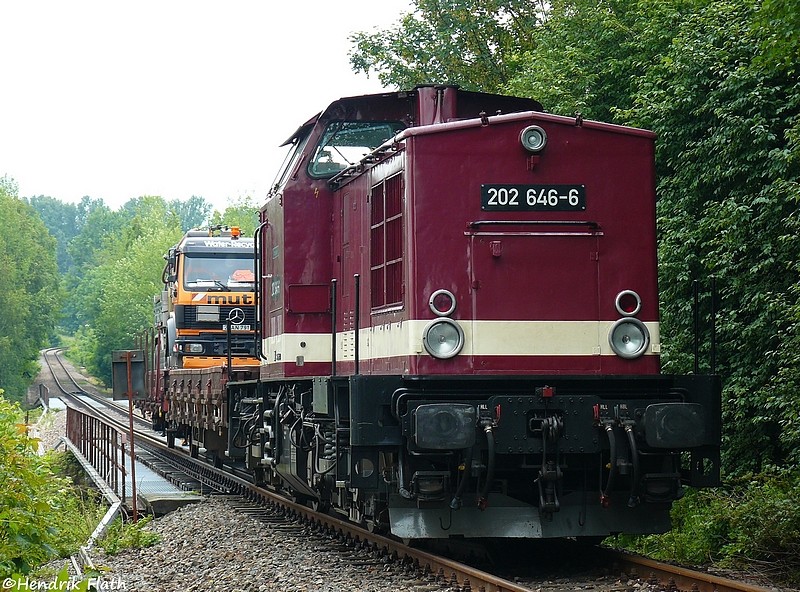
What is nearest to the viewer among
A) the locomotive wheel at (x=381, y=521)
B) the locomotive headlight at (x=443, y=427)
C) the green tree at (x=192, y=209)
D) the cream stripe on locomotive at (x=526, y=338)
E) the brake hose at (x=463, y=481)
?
the locomotive headlight at (x=443, y=427)

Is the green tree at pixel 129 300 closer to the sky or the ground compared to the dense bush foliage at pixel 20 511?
closer to the sky

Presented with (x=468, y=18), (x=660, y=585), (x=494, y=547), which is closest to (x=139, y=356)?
(x=468, y=18)

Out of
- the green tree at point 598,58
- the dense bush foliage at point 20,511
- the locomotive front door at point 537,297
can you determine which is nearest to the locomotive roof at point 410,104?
the locomotive front door at point 537,297

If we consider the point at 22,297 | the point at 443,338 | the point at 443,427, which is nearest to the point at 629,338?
the point at 443,338

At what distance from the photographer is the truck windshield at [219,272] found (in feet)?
69.0

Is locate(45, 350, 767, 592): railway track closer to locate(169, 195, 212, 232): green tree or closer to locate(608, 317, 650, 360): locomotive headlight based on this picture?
locate(608, 317, 650, 360): locomotive headlight

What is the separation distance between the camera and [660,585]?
292 inches

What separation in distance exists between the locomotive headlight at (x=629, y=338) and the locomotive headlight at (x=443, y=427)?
1369 millimetres

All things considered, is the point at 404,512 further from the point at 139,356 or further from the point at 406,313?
the point at 139,356

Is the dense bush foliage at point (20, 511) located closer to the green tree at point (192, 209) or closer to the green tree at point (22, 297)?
the green tree at point (22, 297)

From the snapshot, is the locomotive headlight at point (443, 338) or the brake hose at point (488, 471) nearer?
the brake hose at point (488, 471)

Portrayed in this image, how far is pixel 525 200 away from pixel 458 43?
17983 millimetres

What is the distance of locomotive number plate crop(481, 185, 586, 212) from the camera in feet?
27.8

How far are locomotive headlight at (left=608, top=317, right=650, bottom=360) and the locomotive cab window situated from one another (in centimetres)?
294
